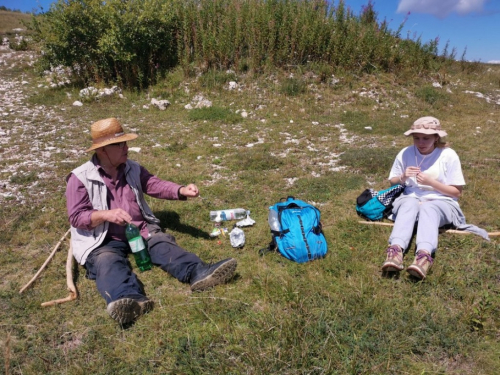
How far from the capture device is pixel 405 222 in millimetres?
4082

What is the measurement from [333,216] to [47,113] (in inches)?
391

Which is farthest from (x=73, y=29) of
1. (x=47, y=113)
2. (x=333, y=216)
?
(x=333, y=216)

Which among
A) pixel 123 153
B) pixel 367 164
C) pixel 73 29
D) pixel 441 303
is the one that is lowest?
pixel 441 303

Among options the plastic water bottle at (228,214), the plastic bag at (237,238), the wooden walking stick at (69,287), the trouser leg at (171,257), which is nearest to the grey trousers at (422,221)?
the plastic bag at (237,238)

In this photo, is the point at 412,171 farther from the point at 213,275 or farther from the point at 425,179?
the point at 213,275

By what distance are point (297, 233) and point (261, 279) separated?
802 mm

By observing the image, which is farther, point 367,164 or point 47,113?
point 47,113

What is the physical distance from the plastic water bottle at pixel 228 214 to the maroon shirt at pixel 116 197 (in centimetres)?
106

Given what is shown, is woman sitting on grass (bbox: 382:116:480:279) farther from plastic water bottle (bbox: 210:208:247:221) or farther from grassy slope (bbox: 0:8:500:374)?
plastic water bottle (bbox: 210:208:247:221)

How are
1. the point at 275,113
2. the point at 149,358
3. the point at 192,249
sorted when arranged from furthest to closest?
the point at 275,113, the point at 192,249, the point at 149,358

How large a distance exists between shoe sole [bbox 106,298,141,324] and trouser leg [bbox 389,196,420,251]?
288 cm

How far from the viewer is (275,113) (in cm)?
1047

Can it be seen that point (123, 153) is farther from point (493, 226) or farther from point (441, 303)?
point (493, 226)

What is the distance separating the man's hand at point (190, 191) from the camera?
4059mm
